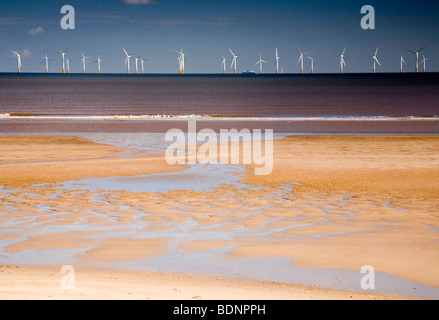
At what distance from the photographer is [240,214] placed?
12.8 meters

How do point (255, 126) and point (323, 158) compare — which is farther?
point (255, 126)

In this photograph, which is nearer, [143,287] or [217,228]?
[143,287]

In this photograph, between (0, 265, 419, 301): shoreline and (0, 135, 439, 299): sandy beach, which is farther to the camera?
(0, 135, 439, 299): sandy beach

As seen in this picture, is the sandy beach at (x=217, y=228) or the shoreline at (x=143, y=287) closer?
the shoreline at (x=143, y=287)

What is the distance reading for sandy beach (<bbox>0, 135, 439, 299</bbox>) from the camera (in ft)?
26.5

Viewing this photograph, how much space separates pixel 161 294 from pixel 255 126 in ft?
109

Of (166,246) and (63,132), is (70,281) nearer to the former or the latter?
(166,246)

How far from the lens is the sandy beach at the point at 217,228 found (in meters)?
8.09

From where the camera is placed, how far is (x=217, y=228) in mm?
11547
